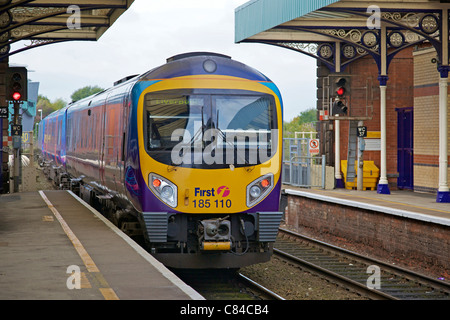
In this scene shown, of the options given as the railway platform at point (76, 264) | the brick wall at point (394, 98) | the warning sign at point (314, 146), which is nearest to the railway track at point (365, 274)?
the railway platform at point (76, 264)

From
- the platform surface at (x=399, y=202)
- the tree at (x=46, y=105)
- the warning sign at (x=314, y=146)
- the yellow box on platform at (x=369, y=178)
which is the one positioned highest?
the tree at (x=46, y=105)

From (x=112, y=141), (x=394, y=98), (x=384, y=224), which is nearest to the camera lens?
(x=112, y=141)

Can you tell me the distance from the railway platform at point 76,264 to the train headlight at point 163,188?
0.81 metres

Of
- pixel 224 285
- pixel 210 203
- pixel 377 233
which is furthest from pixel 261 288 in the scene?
pixel 377 233

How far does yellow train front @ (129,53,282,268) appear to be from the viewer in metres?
11.1

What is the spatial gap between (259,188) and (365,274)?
Answer: 12.2 ft

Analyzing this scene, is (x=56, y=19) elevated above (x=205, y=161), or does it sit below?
above

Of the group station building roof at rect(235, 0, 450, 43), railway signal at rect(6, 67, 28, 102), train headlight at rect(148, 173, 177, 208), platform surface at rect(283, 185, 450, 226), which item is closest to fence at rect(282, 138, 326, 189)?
platform surface at rect(283, 185, 450, 226)

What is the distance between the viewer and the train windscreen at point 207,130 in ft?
36.7

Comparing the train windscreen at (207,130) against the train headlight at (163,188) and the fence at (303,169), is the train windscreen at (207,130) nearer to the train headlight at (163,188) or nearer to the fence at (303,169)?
the train headlight at (163,188)

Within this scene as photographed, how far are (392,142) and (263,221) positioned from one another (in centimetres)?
1570

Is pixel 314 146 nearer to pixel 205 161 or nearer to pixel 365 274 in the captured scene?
pixel 365 274

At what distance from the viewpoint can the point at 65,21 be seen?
23844 millimetres

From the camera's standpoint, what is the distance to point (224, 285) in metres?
12.1
